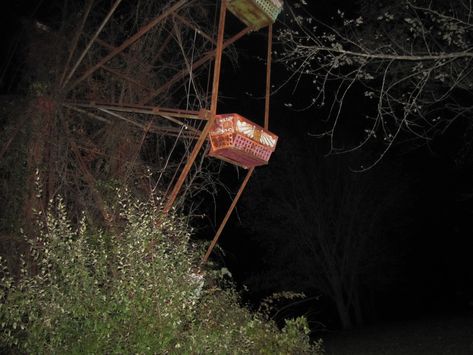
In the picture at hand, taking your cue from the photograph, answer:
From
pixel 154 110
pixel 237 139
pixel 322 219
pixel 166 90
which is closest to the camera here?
pixel 237 139

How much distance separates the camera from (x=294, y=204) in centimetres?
2027

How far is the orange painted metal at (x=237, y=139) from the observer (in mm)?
4406

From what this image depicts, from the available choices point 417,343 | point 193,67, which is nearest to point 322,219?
point 417,343

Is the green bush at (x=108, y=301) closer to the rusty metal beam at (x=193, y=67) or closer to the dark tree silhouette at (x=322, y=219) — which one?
the rusty metal beam at (x=193, y=67)

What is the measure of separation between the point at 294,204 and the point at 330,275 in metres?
3.54

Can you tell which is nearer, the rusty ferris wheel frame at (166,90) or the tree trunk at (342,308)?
the rusty ferris wheel frame at (166,90)

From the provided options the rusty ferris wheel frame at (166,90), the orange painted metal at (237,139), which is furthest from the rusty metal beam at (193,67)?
the orange painted metal at (237,139)

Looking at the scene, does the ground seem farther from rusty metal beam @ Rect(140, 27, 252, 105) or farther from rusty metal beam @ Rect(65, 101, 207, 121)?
rusty metal beam @ Rect(65, 101, 207, 121)

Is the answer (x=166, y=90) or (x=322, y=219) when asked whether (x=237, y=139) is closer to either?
(x=166, y=90)

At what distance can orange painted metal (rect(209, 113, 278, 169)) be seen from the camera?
14.5 ft

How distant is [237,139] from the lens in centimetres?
443

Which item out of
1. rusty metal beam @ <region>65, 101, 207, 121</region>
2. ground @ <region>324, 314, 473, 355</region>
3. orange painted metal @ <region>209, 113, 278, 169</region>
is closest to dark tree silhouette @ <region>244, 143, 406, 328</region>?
ground @ <region>324, 314, 473, 355</region>

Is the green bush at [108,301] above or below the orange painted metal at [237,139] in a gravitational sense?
below

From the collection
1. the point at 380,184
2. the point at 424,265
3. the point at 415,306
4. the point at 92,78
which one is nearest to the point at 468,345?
the point at 92,78
